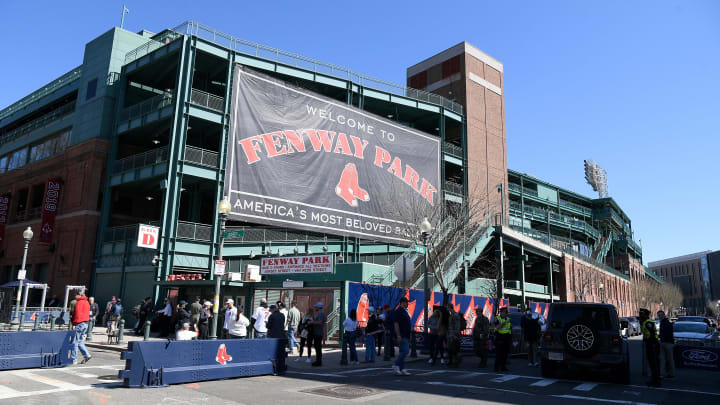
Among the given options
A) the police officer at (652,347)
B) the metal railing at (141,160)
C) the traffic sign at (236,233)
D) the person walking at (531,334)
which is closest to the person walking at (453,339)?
the person walking at (531,334)

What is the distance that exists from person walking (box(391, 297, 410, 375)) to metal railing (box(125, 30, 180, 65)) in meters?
28.0

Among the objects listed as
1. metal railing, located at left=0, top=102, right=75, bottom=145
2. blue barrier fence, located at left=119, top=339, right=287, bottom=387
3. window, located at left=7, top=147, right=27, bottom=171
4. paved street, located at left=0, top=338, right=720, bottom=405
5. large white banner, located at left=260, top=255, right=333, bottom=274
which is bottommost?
paved street, located at left=0, top=338, right=720, bottom=405

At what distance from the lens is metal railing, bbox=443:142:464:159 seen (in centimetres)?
4209

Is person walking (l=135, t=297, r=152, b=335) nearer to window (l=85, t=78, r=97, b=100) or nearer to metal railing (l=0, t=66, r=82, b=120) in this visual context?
window (l=85, t=78, r=97, b=100)

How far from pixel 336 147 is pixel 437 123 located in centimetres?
1407

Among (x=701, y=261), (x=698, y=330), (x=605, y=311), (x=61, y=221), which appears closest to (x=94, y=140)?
(x=61, y=221)

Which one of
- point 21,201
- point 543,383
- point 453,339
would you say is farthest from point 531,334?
point 21,201

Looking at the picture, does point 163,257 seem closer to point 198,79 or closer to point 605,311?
point 198,79

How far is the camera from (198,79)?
34.5 meters

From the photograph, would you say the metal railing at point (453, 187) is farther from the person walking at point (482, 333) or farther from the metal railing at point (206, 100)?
the person walking at point (482, 333)

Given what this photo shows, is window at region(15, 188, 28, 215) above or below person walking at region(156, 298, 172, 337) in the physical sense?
above

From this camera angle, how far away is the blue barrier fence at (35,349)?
1186 centimetres

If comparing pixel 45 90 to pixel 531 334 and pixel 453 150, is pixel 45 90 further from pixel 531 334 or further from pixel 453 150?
pixel 531 334

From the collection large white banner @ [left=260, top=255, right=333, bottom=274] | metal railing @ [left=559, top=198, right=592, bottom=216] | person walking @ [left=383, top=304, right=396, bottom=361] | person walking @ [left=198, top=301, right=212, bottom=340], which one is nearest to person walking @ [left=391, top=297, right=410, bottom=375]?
person walking @ [left=383, top=304, right=396, bottom=361]
